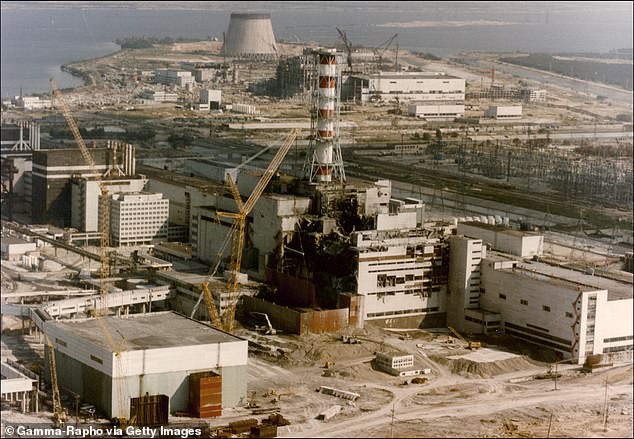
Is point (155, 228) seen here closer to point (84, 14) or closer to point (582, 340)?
point (582, 340)

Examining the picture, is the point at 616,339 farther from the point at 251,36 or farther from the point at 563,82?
the point at 563,82

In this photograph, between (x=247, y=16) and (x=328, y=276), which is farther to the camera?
(x=247, y=16)

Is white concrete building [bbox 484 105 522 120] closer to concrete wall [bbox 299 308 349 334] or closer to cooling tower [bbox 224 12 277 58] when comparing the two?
cooling tower [bbox 224 12 277 58]

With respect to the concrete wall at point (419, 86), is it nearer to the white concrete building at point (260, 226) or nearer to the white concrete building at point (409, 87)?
the white concrete building at point (409, 87)

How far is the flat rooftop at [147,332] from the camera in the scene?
1270 centimetres

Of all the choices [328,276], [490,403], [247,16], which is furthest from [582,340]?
[247,16]

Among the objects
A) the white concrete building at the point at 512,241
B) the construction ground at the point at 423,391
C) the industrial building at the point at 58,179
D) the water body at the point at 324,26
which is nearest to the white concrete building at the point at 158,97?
the water body at the point at 324,26

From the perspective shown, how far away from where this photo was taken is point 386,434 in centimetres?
1209

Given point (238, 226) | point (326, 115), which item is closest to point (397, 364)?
point (238, 226)

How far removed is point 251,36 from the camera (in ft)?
138

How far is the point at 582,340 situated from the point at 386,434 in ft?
11.6

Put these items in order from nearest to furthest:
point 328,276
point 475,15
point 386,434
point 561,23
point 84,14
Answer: point 386,434 < point 328,276 < point 475,15 < point 561,23 < point 84,14

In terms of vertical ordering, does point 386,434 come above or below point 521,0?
below

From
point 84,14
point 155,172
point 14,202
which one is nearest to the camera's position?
point 14,202
